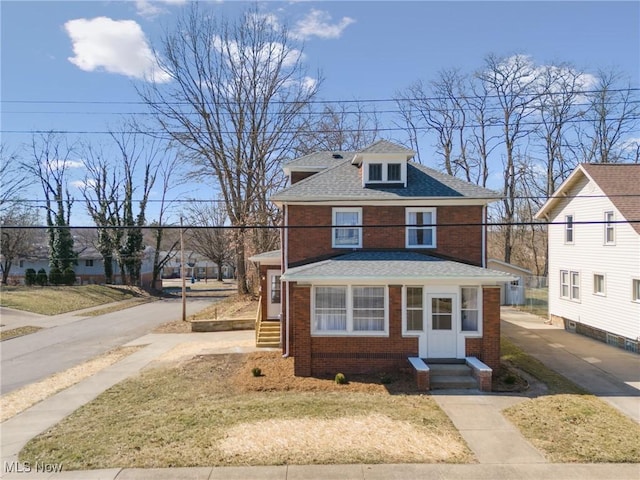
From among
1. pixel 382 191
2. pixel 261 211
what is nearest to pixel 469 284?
pixel 382 191

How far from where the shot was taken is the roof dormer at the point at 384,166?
610 inches

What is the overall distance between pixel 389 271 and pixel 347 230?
3.03 metres

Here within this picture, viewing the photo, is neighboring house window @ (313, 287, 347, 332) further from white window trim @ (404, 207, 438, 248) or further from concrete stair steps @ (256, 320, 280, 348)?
concrete stair steps @ (256, 320, 280, 348)

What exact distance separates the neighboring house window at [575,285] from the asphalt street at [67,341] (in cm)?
2278

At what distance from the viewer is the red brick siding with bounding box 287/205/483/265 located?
14719 mm

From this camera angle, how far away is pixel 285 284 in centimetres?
1507

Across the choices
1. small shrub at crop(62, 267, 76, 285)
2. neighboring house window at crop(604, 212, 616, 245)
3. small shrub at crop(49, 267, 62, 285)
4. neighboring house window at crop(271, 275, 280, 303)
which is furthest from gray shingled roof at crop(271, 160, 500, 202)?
small shrub at crop(49, 267, 62, 285)

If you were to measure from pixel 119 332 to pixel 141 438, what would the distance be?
16.3m

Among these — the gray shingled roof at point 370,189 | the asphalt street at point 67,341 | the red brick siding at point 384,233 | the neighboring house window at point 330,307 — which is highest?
the gray shingled roof at point 370,189

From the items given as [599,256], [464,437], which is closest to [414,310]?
[464,437]

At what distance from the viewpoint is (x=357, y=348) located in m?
12.7

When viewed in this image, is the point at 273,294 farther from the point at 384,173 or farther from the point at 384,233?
the point at 384,173

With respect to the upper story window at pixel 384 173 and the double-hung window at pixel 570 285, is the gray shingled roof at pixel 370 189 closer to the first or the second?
the upper story window at pixel 384 173

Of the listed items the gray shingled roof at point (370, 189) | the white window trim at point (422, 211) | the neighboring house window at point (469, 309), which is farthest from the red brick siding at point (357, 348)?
the gray shingled roof at point (370, 189)
